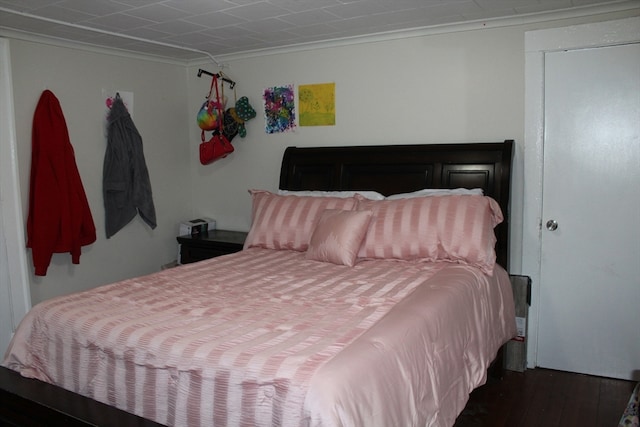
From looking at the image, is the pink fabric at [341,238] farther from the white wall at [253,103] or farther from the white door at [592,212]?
the white door at [592,212]

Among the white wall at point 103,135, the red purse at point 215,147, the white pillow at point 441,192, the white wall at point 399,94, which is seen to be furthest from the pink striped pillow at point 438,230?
the white wall at point 103,135

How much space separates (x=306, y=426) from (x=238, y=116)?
2972 mm

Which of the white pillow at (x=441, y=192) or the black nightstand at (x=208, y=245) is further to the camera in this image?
the black nightstand at (x=208, y=245)

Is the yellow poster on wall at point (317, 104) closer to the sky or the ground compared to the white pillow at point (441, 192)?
closer to the sky

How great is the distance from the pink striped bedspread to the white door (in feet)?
2.40

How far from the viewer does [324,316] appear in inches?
76.7

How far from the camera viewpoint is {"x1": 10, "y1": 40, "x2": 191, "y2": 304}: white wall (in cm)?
331

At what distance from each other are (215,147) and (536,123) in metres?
2.34

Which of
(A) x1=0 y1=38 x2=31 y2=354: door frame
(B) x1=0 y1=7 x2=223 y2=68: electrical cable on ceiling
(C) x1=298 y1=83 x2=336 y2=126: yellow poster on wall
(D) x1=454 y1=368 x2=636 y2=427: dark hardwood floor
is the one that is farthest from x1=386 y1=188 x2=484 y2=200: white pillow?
(A) x1=0 y1=38 x2=31 y2=354: door frame

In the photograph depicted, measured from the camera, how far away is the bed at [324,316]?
1.54 m

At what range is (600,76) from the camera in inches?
114

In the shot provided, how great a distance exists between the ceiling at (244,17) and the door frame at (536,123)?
0.39ft

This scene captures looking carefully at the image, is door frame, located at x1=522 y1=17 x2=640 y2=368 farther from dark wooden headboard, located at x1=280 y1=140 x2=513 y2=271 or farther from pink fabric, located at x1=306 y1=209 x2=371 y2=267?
pink fabric, located at x1=306 y1=209 x2=371 y2=267

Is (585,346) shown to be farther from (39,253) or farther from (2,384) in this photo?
(39,253)
